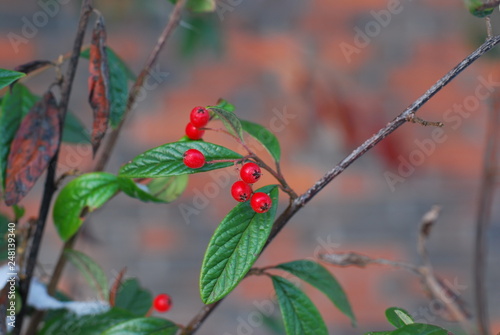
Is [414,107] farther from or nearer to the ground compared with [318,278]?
farther from the ground

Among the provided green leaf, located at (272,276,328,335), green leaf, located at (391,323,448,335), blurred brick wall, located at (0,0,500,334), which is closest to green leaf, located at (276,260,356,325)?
green leaf, located at (272,276,328,335)

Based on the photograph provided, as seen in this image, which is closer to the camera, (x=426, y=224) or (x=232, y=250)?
(x=232, y=250)

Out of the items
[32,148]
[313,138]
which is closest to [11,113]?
[32,148]

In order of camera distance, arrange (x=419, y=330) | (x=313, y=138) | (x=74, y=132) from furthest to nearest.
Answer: (x=313, y=138)
(x=74, y=132)
(x=419, y=330)

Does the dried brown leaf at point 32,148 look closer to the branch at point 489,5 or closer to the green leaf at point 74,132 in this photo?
the green leaf at point 74,132

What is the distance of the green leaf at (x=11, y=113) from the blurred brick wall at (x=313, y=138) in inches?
26.8

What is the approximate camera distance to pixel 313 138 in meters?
1.13

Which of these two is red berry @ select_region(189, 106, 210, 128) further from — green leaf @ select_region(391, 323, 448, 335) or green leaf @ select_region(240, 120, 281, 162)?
green leaf @ select_region(391, 323, 448, 335)

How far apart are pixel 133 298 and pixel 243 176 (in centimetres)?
23

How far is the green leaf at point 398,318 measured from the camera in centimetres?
28

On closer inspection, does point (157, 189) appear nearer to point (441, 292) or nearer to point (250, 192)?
point (250, 192)

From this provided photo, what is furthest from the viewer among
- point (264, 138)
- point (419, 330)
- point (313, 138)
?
point (313, 138)

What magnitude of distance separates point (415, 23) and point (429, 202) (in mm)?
344

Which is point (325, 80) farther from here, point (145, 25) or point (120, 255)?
point (120, 255)
